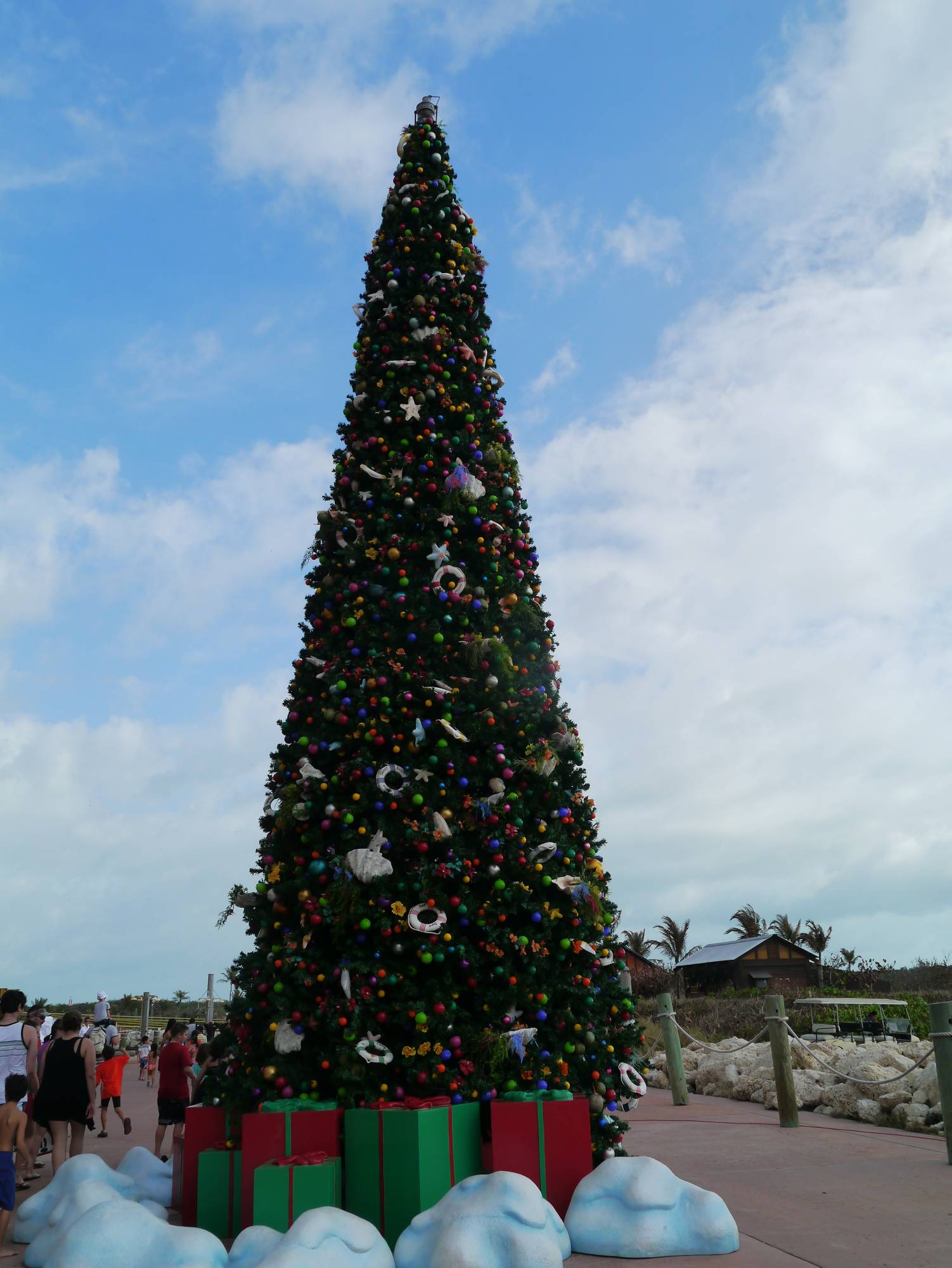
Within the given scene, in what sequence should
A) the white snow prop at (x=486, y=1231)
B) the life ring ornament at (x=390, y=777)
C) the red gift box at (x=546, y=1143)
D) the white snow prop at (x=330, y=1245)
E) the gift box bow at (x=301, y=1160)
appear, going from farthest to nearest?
1. the life ring ornament at (x=390, y=777)
2. the red gift box at (x=546, y=1143)
3. the gift box bow at (x=301, y=1160)
4. the white snow prop at (x=486, y=1231)
5. the white snow prop at (x=330, y=1245)

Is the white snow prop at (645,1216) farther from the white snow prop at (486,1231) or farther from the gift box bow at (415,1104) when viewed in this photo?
the gift box bow at (415,1104)

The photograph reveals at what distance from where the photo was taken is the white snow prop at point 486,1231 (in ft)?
13.3

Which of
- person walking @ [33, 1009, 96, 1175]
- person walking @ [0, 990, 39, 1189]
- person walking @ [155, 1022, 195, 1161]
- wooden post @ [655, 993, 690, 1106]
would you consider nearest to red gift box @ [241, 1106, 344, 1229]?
person walking @ [0, 990, 39, 1189]

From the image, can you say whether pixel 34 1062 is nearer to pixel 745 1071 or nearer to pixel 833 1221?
pixel 833 1221

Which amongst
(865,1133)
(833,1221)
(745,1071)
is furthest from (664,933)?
(833,1221)

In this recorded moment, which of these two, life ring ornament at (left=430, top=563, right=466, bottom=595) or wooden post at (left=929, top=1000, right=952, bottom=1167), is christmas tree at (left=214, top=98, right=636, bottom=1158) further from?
wooden post at (left=929, top=1000, right=952, bottom=1167)

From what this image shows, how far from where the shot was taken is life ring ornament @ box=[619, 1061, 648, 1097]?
19.4 feet

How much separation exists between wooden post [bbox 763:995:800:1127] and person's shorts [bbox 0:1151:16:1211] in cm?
647

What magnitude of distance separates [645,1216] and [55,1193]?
366 cm

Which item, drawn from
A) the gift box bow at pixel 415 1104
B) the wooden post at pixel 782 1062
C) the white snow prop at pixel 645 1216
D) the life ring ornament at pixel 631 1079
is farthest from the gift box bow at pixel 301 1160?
the wooden post at pixel 782 1062

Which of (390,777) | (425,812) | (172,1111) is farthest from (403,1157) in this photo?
(172,1111)

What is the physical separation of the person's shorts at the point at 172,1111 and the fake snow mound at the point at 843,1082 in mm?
5437

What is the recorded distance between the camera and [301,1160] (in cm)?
484

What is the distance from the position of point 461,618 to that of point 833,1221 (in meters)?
Answer: 4.20
